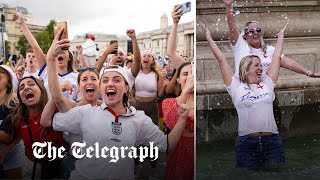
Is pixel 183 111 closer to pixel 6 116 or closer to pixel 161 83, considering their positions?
pixel 161 83

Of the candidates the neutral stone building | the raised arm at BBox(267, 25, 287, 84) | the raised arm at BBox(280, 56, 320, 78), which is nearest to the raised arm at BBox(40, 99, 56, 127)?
the neutral stone building

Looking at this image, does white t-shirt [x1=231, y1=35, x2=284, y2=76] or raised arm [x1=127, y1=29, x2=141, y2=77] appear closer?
raised arm [x1=127, y1=29, x2=141, y2=77]

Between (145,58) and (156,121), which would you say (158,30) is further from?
(156,121)

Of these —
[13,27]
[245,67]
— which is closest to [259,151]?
[245,67]

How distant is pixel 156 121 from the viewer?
2.62m

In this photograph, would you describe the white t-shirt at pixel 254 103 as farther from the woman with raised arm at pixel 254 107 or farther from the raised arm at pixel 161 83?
the raised arm at pixel 161 83

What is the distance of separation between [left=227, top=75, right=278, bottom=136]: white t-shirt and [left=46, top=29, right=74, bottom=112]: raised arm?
1040 millimetres

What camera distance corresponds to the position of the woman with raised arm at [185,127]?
262 cm

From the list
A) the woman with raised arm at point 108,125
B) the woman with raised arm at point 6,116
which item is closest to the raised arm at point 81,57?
the woman with raised arm at point 108,125

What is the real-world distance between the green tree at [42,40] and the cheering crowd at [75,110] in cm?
3

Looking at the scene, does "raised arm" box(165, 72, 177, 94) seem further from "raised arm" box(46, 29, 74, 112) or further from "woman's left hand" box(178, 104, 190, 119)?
"raised arm" box(46, 29, 74, 112)

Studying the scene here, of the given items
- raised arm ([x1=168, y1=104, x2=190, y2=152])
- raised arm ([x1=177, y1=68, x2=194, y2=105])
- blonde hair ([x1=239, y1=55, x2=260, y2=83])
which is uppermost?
blonde hair ([x1=239, y1=55, x2=260, y2=83])

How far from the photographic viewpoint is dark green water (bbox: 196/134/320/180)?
9.66 feet

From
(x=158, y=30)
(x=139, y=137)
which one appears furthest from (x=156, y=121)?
(x=158, y=30)
